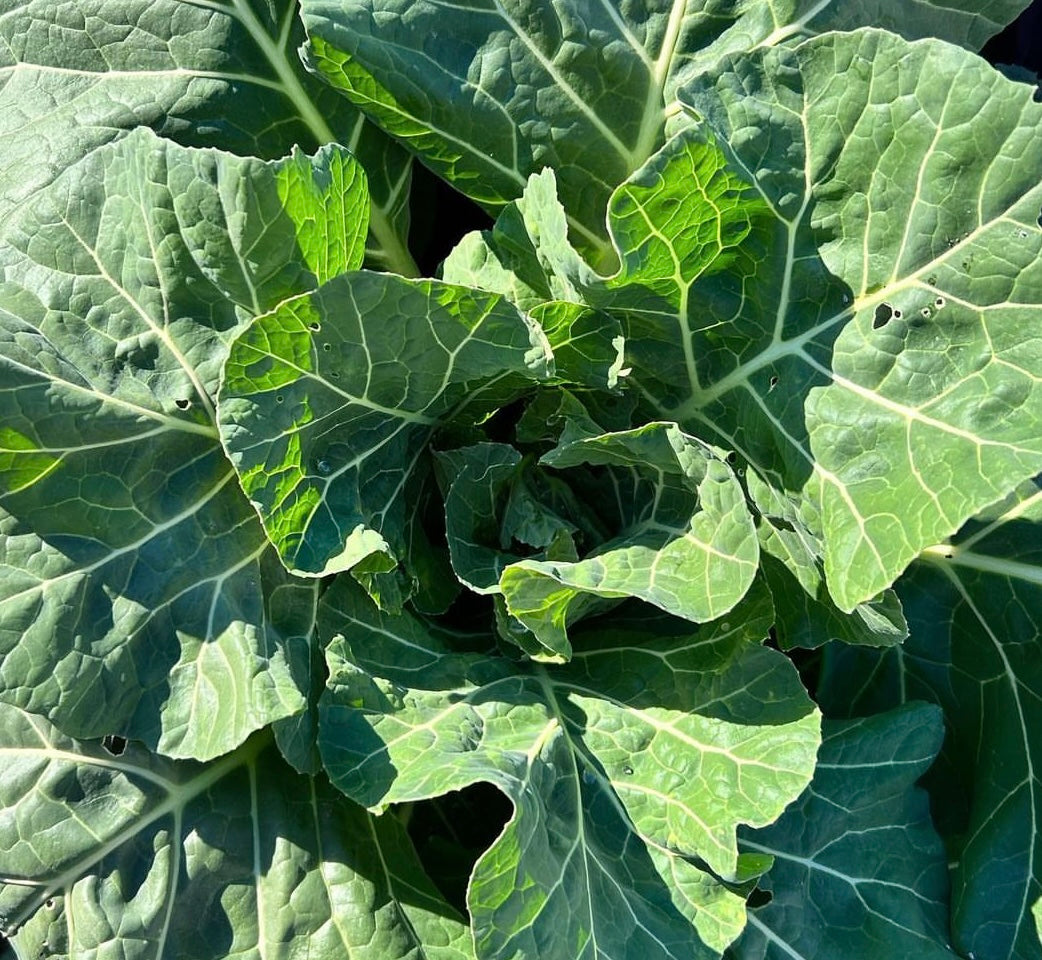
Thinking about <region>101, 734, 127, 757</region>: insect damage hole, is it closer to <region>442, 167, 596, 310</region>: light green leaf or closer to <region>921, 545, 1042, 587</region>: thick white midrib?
<region>442, 167, 596, 310</region>: light green leaf

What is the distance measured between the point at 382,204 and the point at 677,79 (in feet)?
2.11

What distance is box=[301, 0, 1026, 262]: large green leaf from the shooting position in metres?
1.84

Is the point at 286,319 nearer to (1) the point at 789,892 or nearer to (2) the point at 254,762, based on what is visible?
(2) the point at 254,762

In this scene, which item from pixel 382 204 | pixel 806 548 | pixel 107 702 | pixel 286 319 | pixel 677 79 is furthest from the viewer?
pixel 382 204

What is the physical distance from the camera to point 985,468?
1.58m

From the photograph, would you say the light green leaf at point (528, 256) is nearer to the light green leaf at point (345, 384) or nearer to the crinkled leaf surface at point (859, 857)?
the light green leaf at point (345, 384)

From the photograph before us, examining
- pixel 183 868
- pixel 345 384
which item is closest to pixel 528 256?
pixel 345 384

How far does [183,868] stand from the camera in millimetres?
1875

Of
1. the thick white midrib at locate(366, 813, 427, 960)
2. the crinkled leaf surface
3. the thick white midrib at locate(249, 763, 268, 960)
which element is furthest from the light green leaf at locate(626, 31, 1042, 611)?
the thick white midrib at locate(249, 763, 268, 960)

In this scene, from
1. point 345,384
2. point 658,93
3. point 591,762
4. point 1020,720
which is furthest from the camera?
point 1020,720

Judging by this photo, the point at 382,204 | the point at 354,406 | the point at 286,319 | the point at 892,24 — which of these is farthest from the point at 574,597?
the point at 892,24

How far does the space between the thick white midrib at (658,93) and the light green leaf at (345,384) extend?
52 cm

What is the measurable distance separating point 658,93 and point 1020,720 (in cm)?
144

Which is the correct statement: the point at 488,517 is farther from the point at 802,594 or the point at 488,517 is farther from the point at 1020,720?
the point at 1020,720
